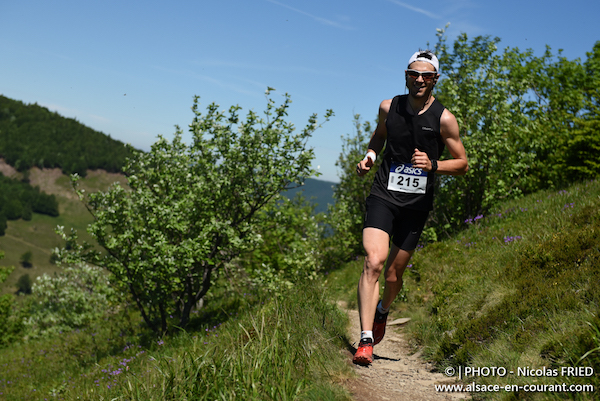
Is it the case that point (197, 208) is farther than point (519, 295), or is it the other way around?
point (197, 208)

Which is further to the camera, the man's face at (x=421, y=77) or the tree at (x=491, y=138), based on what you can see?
the tree at (x=491, y=138)

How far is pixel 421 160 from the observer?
3.86 m

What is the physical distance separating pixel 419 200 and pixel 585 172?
819 centimetres

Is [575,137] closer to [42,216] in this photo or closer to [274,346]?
[274,346]

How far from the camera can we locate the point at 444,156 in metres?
11.0

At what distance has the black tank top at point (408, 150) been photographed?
4098 mm

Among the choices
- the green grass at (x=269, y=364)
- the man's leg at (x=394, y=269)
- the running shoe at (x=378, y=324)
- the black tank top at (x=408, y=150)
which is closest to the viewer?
the green grass at (x=269, y=364)

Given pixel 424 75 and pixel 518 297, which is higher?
pixel 424 75

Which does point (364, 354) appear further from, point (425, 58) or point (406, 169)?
point (425, 58)

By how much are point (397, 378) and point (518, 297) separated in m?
1.50

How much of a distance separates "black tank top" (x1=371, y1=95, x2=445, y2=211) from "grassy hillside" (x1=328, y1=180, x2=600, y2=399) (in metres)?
1.37

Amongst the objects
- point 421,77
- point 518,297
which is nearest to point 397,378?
point 518,297

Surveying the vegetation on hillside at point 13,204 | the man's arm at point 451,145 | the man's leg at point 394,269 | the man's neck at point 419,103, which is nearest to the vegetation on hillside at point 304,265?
the man's leg at point 394,269

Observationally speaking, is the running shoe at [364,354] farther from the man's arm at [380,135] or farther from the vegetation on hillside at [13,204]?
the vegetation on hillside at [13,204]
